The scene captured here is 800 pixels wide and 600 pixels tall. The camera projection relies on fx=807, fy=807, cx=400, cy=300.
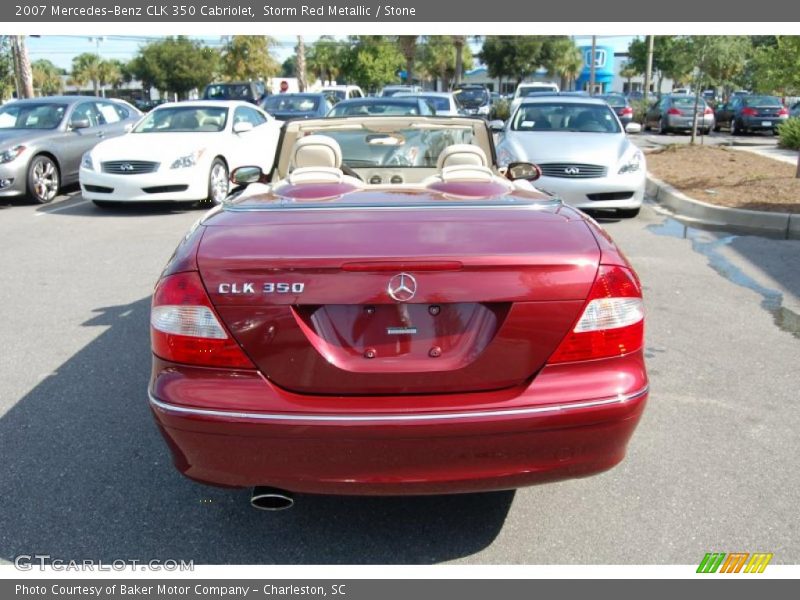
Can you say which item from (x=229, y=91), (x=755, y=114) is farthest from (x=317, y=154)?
(x=755, y=114)

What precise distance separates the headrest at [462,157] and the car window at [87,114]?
1069 cm

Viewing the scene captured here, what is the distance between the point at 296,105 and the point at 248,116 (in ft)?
21.3

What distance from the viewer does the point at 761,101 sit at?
93.1ft

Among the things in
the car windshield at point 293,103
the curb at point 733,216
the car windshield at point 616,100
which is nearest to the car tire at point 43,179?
the car windshield at point 293,103

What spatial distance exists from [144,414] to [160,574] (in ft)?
4.74

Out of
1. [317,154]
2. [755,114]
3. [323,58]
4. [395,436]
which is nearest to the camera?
[395,436]

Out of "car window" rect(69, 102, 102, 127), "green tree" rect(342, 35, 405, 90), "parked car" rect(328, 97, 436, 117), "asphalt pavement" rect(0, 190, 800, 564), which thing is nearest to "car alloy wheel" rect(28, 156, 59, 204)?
"car window" rect(69, 102, 102, 127)

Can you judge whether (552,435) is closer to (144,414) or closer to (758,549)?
(758,549)

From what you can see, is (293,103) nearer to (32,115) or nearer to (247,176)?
(32,115)

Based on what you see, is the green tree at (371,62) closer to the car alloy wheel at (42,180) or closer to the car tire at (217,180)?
the car alloy wheel at (42,180)

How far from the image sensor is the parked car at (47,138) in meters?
12.2

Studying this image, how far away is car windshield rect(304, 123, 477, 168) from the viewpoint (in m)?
5.36

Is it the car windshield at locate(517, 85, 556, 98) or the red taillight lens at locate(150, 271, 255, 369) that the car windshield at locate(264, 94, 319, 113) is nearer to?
the car windshield at locate(517, 85, 556, 98)

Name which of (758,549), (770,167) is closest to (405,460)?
(758,549)
